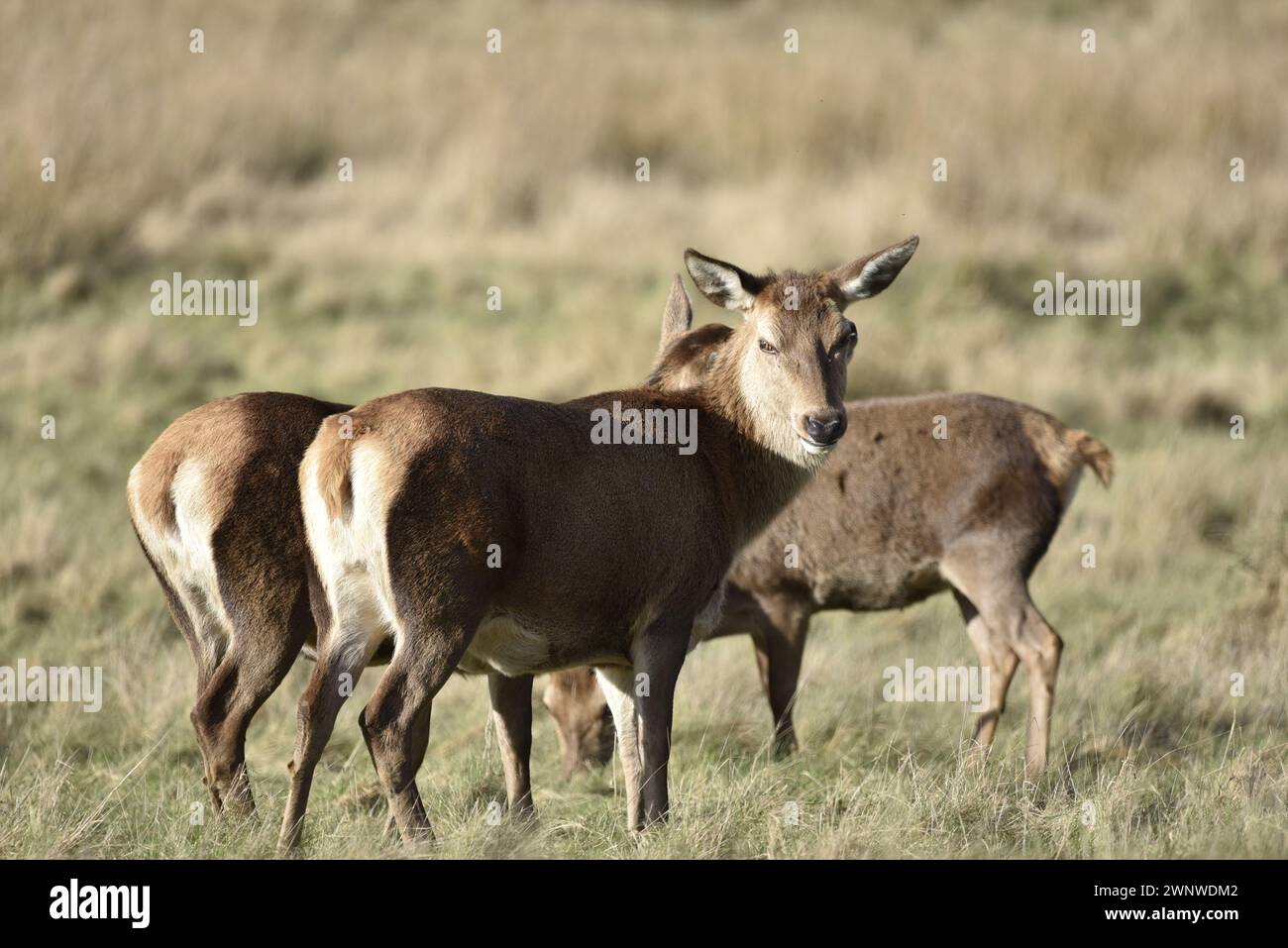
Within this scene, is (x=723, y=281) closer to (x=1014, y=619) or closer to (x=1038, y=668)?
(x=1014, y=619)

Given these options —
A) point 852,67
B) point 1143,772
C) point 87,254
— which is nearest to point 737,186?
point 852,67

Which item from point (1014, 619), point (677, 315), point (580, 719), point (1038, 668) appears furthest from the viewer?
point (1014, 619)

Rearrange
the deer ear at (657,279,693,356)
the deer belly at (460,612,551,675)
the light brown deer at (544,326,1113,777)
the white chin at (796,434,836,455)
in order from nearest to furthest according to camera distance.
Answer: the deer belly at (460,612,551,675), the white chin at (796,434,836,455), the deer ear at (657,279,693,356), the light brown deer at (544,326,1113,777)

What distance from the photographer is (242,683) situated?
7.09 meters

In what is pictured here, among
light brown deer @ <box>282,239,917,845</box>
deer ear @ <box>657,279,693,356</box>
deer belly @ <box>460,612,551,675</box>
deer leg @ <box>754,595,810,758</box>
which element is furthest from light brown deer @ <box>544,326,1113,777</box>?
deer belly @ <box>460,612,551,675</box>

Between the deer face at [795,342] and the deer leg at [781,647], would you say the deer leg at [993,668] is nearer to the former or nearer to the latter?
the deer leg at [781,647]

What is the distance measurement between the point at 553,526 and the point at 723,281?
184 cm

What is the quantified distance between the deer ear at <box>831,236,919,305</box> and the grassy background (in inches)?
88.5

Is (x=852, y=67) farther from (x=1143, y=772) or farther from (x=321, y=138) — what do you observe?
(x=1143, y=772)

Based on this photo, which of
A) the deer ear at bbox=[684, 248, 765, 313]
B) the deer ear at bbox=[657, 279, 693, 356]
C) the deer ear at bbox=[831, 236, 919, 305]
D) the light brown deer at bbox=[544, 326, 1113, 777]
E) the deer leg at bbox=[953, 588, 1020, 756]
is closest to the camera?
the deer ear at bbox=[684, 248, 765, 313]

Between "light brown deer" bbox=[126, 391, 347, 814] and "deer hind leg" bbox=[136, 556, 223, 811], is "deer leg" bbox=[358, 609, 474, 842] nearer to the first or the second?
"light brown deer" bbox=[126, 391, 347, 814]

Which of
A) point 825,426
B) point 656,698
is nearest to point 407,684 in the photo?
point 656,698

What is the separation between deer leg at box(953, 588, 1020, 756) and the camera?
9.36 m

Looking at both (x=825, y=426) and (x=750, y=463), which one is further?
(x=750, y=463)
